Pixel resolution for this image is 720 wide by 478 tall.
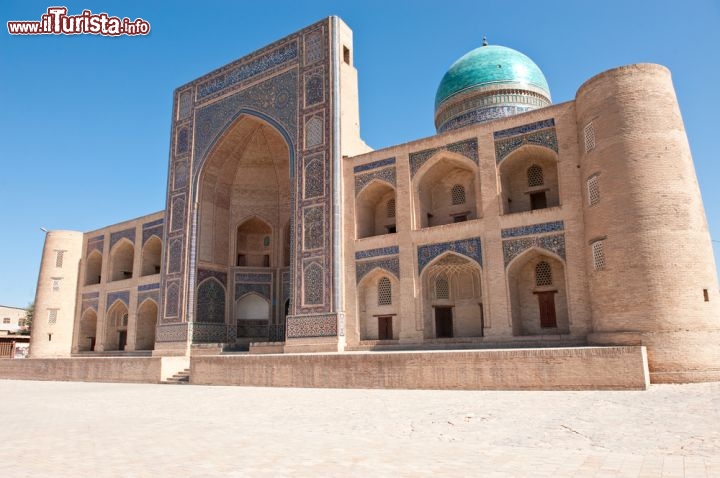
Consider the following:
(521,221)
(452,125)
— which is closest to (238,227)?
(452,125)

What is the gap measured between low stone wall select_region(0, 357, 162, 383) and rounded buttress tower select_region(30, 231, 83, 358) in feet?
10.2

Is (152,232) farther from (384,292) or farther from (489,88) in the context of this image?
(489,88)

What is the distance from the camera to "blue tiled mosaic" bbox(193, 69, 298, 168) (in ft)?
50.6

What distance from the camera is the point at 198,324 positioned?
16219 mm

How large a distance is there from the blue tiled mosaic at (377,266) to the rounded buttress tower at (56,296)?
45.9 feet

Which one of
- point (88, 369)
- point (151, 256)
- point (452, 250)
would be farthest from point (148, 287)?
point (452, 250)

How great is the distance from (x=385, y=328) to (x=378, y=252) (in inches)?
72.9

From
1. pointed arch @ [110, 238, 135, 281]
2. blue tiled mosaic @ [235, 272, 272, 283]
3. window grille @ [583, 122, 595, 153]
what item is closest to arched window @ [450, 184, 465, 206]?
window grille @ [583, 122, 595, 153]

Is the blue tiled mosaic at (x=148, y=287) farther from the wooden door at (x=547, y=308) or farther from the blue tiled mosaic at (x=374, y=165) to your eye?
the wooden door at (x=547, y=308)

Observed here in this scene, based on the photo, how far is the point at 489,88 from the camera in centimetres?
1739

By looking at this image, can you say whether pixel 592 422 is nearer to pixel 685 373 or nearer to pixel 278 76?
pixel 685 373

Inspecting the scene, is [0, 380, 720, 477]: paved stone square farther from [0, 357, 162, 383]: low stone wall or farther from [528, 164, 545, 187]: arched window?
[528, 164, 545, 187]: arched window

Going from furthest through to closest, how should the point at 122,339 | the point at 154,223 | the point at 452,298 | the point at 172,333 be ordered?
the point at 122,339
the point at 154,223
the point at 172,333
the point at 452,298

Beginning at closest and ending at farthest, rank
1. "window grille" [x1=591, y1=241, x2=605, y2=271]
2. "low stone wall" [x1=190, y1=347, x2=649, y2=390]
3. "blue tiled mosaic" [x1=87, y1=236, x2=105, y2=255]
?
"low stone wall" [x1=190, y1=347, x2=649, y2=390] < "window grille" [x1=591, y1=241, x2=605, y2=271] < "blue tiled mosaic" [x1=87, y1=236, x2=105, y2=255]
